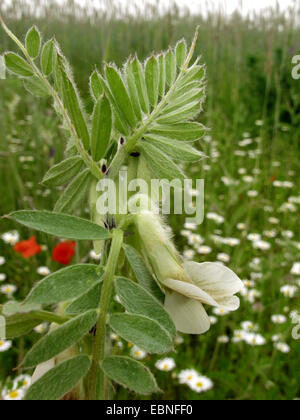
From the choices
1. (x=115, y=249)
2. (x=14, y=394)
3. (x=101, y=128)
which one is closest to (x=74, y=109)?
(x=101, y=128)

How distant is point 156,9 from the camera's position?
218 cm

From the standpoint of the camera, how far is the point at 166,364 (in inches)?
54.8

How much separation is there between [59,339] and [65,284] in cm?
5

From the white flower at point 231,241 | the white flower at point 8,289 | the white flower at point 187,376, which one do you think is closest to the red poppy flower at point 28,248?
the white flower at point 8,289

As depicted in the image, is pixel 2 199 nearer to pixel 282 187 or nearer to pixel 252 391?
pixel 252 391

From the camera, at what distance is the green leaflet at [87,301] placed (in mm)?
397

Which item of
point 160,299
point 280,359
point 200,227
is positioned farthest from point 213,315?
point 160,299

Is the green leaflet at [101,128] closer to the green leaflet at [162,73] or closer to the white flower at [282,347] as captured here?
the green leaflet at [162,73]

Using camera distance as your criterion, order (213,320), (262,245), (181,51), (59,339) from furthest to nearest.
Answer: (262,245) → (213,320) → (181,51) → (59,339)

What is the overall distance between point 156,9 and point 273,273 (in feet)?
4.66

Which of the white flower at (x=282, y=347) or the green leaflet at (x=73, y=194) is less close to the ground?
the green leaflet at (x=73, y=194)

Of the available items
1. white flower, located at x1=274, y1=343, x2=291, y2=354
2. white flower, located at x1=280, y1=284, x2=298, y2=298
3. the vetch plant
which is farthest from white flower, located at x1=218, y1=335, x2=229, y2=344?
the vetch plant

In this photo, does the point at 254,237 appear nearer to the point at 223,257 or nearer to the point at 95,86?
the point at 223,257

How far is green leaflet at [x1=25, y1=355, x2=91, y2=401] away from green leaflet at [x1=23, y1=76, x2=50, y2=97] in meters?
0.29
